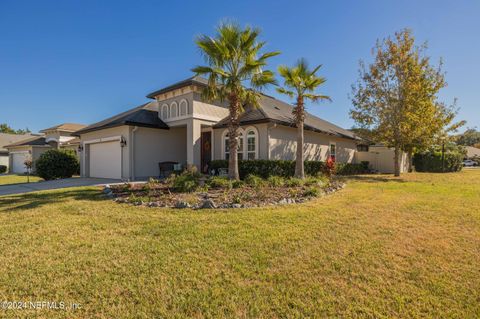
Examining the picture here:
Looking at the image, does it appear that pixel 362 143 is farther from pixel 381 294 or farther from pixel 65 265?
pixel 65 265

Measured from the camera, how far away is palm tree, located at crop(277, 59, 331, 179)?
12250mm

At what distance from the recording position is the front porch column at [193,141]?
48.2 ft

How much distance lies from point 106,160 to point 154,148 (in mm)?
3893

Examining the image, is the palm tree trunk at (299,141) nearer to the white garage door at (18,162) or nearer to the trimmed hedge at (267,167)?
the trimmed hedge at (267,167)

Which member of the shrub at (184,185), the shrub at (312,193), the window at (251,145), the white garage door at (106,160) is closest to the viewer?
the shrub at (312,193)

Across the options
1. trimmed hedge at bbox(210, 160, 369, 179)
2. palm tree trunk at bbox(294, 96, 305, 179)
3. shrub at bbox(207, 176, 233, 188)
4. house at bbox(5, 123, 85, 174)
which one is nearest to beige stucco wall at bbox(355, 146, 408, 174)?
trimmed hedge at bbox(210, 160, 369, 179)

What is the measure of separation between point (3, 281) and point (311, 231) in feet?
17.0

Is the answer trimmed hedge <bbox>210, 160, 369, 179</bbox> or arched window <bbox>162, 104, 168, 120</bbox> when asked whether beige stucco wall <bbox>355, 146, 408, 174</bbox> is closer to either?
trimmed hedge <bbox>210, 160, 369, 179</bbox>

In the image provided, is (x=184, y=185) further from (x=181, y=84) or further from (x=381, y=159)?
(x=381, y=159)

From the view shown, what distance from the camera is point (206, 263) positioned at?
151 inches

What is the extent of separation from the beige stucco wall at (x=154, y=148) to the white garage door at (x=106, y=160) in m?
1.42

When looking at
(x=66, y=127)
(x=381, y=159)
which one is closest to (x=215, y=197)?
(x=381, y=159)

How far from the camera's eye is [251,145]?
48.3 feet

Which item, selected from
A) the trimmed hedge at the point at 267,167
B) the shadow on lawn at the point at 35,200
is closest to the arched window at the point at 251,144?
the trimmed hedge at the point at 267,167
